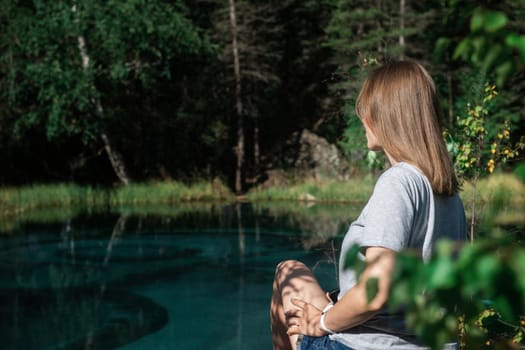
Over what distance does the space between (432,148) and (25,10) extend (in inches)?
525

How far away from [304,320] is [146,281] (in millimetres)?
4481

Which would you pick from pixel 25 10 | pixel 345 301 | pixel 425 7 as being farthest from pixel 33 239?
pixel 425 7

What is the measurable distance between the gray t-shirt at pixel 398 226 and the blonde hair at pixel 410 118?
0.05m

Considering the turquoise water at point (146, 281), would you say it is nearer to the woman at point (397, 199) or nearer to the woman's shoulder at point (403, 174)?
the woman at point (397, 199)

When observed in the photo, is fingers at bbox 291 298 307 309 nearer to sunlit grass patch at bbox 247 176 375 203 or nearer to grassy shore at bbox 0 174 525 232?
grassy shore at bbox 0 174 525 232

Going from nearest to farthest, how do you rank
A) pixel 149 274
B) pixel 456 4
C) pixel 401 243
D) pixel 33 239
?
→ 1. pixel 456 4
2. pixel 401 243
3. pixel 149 274
4. pixel 33 239

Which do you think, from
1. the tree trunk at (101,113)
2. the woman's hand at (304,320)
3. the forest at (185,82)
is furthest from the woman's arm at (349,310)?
the tree trunk at (101,113)

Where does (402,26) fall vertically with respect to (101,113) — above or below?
above

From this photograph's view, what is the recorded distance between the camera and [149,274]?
6.45 metres

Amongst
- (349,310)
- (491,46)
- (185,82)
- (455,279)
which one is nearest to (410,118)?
(349,310)

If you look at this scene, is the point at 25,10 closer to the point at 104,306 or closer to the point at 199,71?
the point at 199,71

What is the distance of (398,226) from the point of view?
152 centimetres

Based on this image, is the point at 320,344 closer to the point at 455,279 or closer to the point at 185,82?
the point at 455,279

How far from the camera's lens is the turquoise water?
14.6 ft
